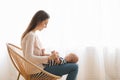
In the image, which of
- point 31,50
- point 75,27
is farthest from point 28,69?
point 75,27

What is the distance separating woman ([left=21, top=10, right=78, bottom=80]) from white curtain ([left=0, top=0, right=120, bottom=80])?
2.07 ft

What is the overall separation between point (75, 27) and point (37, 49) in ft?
2.49

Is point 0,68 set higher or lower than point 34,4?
lower

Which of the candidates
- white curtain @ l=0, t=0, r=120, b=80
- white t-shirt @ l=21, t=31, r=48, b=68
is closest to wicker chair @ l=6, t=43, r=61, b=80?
white t-shirt @ l=21, t=31, r=48, b=68

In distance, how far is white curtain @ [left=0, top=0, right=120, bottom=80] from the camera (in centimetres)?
287

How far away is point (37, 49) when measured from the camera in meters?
2.28

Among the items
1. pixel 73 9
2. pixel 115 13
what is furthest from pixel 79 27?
pixel 115 13

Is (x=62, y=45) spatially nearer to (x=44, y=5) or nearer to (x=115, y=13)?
(x=44, y=5)

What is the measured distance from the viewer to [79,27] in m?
2.90

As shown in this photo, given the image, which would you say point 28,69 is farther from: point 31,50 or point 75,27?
point 75,27

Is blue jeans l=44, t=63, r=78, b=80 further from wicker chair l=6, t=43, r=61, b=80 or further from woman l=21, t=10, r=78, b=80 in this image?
wicker chair l=6, t=43, r=61, b=80

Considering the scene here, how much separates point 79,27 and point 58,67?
79 cm

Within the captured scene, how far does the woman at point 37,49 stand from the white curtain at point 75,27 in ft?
2.07

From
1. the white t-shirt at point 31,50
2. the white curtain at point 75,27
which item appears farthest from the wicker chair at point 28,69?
the white curtain at point 75,27
